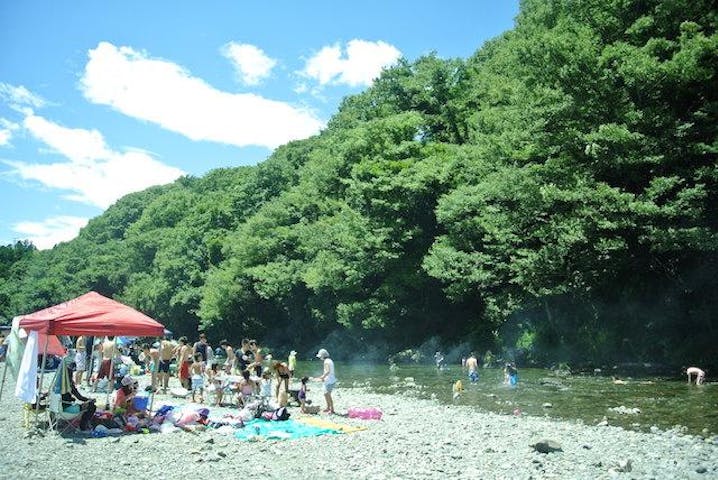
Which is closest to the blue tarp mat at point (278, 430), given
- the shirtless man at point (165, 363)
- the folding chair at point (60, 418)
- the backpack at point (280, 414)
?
the backpack at point (280, 414)

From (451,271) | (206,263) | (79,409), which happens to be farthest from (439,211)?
(206,263)

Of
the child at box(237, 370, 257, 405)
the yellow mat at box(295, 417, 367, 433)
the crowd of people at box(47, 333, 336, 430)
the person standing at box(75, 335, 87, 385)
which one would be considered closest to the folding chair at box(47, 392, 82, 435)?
the crowd of people at box(47, 333, 336, 430)

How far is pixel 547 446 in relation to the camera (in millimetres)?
11719

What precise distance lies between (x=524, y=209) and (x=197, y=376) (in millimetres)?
18330

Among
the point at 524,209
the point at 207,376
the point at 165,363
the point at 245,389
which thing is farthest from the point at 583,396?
the point at 165,363

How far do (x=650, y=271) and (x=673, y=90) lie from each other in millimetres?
9448

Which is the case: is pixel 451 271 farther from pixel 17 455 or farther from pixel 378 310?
pixel 17 455

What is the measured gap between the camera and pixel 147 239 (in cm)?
10244

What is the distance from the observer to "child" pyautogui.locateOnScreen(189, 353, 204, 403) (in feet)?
63.2

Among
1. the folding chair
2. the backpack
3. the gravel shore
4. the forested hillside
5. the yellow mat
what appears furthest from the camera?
the forested hillside

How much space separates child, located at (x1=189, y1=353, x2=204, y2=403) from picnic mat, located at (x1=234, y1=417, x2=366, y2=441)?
4825 mm

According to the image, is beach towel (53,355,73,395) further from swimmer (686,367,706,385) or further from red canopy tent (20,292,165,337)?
swimmer (686,367,706,385)

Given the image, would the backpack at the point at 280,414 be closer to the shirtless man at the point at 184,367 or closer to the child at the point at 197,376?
the child at the point at 197,376

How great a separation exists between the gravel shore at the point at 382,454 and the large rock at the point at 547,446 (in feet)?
0.37
